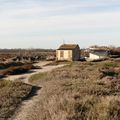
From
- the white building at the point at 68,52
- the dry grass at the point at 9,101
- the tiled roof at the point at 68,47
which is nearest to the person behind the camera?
the dry grass at the point at 9,101

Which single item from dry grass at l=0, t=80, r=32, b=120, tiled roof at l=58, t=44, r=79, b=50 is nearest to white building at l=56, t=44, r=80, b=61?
tiled roof at l=58, t=44, r=79, b=50

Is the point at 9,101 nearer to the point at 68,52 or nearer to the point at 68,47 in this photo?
the point at 68,52

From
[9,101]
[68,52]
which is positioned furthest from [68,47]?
[9,101]

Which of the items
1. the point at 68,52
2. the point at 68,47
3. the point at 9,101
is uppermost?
the point at 68,47

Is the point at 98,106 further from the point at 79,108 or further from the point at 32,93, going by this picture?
the point at 32,93

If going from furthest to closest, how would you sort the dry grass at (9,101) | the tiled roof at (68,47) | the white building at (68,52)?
the tiled roof at (68,47)
the white building at (68,52)
the dry grass at (9,101)

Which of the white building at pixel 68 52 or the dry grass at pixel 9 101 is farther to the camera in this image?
the white building at pixel 68 52

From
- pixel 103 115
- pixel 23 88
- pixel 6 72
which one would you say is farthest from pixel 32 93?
pixel 6 72

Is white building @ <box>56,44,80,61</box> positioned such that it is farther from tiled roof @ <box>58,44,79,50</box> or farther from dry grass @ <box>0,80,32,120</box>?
dry grass @ <box>0,80,32,120</box>

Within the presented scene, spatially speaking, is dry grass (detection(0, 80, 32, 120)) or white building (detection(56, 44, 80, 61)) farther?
white building (detection(56, 44, 80, 61))

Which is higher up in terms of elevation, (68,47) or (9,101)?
(68,47)

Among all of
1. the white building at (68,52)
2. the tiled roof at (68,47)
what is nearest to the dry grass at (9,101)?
the white building at (68,52)

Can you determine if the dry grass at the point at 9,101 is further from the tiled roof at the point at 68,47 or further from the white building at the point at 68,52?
the tiled roof at the point at 68,47

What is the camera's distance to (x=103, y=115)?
13938mm
